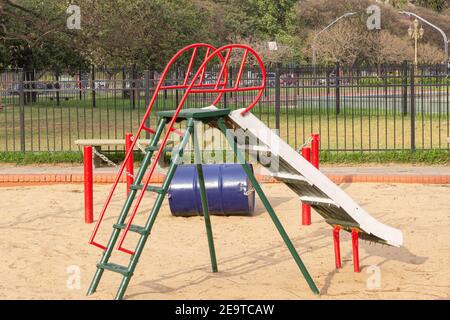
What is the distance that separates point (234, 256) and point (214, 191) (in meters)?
1.69

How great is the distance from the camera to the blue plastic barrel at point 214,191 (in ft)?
34.3

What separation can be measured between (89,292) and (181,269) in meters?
1.26

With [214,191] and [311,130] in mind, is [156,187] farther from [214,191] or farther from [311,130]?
[311,130]

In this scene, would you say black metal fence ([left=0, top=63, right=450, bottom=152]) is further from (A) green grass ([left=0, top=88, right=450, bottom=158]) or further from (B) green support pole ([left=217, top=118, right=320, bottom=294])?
(B) green support pole ([left=217, top=118, right=320, bottom=294])

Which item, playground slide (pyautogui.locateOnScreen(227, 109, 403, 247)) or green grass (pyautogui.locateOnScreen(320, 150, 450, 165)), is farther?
green grass (pyautogui.locateOnScreen(320, 150, 450, 165))

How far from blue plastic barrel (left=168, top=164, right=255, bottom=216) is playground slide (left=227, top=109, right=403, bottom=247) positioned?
97.5 inches

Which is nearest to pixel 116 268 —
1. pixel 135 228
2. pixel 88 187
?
pixel 135 228

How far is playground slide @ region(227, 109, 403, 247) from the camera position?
23.7ft

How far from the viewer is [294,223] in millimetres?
10648

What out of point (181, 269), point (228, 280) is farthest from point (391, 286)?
point (181, 269)

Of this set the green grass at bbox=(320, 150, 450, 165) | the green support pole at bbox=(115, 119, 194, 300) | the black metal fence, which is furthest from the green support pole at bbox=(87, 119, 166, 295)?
the green grass at bbox=(320, 150, 450, 165)

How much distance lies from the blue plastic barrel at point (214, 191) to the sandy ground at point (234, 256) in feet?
0.58

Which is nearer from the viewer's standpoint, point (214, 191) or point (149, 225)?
point (149, 225)

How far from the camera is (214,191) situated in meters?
10.5
